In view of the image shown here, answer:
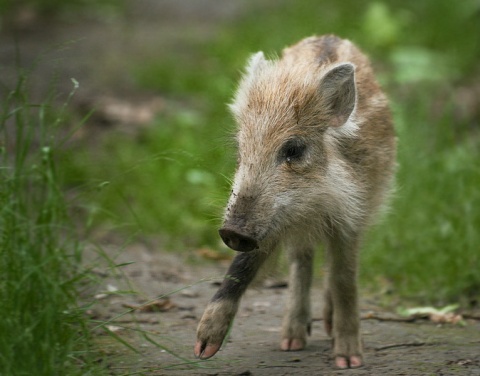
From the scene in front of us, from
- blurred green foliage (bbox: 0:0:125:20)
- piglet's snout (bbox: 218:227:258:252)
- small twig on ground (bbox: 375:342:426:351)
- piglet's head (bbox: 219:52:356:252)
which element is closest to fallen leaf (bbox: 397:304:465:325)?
small twig on ground (bbox: 375:342:426:351)

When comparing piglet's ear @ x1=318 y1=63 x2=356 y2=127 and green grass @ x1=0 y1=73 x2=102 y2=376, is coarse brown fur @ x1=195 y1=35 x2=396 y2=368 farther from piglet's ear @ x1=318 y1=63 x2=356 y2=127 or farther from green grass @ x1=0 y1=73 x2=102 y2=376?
green grass @ x1=0 y1=73 x2=102 y2=376

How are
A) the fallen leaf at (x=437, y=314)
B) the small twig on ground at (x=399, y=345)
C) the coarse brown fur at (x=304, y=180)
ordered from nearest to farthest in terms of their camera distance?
the coarse brown fur at (x=304, y=180) < the small twig on ground at (x=399, y=345) < the fallen leaf at (x=437, y=314)

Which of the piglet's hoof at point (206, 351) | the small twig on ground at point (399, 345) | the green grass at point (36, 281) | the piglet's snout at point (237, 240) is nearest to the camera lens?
the green grass at point (36, 281)

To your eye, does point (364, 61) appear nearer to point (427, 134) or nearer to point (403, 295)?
point (403, 295)

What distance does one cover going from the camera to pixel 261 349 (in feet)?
17.3

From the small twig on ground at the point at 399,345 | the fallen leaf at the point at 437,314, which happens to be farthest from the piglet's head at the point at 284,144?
the fallen leaf at the point at 437,314

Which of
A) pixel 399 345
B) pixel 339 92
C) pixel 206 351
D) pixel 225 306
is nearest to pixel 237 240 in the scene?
pixel 225 306

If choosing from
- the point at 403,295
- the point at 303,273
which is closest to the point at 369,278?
the point at 403,295

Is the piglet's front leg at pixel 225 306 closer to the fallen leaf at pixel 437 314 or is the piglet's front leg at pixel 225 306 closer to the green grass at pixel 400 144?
the green grass at pixel 400 144

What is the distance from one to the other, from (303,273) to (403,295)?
1.36 meters

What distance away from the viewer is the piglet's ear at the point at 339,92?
16.4 feet

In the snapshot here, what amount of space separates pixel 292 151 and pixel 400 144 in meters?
2.57

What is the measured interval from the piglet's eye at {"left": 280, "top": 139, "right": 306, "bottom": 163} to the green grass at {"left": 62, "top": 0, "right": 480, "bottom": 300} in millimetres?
434

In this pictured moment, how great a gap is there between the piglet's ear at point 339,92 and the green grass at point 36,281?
1.40 m
